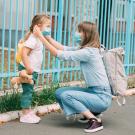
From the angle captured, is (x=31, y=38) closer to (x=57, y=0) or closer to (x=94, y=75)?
(x=94, y=75)

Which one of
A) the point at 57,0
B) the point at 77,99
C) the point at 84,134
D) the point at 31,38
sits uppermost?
the point at 57,0

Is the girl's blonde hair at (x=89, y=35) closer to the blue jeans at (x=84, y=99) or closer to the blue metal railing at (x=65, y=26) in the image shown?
the blue jeans at (x=84, y=99)

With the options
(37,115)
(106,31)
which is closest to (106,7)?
(106,31)

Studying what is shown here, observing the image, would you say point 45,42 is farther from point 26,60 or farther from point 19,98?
point 19,98

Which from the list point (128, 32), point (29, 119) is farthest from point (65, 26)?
point (29, 119)

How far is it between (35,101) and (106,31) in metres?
3.48

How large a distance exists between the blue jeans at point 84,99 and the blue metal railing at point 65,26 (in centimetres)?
165

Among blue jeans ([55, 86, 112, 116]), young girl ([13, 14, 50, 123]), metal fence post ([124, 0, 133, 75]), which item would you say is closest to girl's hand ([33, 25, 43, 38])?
young girl ([13, 14, 50, 123])

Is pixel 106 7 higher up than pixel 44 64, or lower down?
higher up

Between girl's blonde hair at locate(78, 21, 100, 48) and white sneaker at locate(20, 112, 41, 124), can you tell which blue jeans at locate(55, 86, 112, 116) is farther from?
girl's blonde hair at locate(78, 21, 100, 48)

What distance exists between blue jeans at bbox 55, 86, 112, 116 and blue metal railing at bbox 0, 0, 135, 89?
5.42 feet

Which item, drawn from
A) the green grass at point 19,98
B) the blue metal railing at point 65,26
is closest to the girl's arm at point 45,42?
the green grass at point 19,98

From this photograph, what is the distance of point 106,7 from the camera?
10039 millimetres

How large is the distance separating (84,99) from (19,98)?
1.09m
